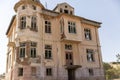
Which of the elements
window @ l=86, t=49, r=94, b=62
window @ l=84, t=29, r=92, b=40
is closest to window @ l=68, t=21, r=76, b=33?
window @ l=84, t=29, r=92, b=40

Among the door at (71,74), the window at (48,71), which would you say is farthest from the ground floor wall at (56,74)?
the door at (71,74)

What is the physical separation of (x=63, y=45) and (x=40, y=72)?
6050 millimetres

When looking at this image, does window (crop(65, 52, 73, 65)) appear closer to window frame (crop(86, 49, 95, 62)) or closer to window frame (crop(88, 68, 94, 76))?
window frame (crop(86, 49, 95, 62))

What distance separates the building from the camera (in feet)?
66.8

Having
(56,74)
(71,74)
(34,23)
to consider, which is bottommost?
(71,74)

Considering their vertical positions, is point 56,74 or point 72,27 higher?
point 72,27

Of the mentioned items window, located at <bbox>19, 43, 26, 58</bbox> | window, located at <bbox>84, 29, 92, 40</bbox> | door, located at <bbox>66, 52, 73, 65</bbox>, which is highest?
window, located at <bbox>84, 29, 92, 40</bbox>

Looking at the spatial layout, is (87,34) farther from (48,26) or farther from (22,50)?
(22,50)

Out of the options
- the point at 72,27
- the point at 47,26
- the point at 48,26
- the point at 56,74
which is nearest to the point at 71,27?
the point at 72,27

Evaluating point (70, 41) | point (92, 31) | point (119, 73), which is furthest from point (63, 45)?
point (119, 73)

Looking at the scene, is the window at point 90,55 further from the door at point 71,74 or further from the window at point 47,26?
the window at point 47,26

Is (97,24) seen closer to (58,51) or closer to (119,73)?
(58,51)

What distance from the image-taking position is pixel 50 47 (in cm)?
2284

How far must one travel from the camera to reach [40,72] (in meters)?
20.4
